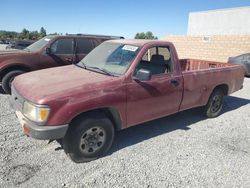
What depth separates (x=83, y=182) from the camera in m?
3.29

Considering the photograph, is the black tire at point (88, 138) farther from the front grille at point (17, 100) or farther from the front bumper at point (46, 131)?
the front grille at point (17, 100)

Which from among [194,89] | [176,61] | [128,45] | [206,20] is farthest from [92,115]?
[206,20]

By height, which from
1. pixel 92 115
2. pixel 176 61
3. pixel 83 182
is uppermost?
pixel 176 61

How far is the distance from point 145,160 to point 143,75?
1341 mm

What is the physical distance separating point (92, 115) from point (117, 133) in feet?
4.24

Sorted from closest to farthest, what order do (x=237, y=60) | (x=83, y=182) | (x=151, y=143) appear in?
(x=83, y=182) → (x=151, y=143) → (x=237, y=60)

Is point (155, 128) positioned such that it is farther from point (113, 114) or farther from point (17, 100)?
point (17, 100)

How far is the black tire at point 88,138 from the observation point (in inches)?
140

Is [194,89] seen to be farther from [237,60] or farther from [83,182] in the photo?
[237,60]

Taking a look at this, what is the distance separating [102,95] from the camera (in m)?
3.64

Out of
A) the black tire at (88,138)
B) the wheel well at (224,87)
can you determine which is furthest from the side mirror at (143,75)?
the wheel well at (224,87)

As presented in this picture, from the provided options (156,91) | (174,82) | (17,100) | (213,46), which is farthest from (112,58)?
(213,46)

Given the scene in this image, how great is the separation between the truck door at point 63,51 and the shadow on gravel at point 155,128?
3763 millimetres

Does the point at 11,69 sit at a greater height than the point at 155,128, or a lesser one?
greater
